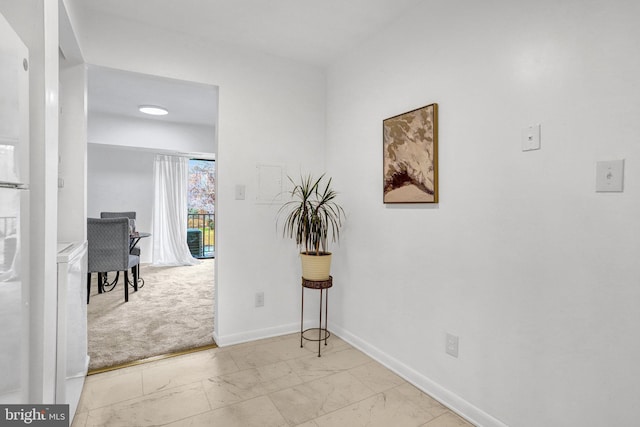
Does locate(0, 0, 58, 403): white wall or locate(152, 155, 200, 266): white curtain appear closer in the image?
locate(0, 0, 58, 403): white wall

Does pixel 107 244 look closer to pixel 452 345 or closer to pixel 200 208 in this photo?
pixel 200 208

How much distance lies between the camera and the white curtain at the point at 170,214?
6164mm

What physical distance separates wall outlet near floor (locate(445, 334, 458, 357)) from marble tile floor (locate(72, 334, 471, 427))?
31cm

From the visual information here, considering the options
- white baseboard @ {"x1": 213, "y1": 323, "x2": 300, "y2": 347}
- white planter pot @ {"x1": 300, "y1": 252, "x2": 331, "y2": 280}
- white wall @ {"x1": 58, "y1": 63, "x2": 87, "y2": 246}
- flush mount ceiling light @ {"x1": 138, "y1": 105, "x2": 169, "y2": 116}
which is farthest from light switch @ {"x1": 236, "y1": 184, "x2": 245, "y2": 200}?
flush mount ceiling light @ {"x1": 138, "y1": 105, "x2": 169, "y2": 116}

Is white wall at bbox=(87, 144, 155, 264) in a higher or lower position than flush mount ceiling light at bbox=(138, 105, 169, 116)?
lower

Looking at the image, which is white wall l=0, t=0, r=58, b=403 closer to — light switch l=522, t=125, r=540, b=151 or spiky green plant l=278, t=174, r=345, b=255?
spiky green plant l=278, t=174, r=345, b=255

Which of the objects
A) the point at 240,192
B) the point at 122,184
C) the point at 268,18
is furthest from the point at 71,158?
the point at 122,184

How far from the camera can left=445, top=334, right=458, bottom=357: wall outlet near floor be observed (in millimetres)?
1906

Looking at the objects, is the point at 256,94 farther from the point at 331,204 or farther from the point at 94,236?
the point at 94,236

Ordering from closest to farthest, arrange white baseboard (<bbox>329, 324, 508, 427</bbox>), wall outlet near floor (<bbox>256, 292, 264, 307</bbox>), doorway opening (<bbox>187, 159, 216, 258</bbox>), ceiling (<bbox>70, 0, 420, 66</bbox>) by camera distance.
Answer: white baseboard (<bbox>329, 324, 508, 427</bbox>), ceiling (<bbox>70, 0, 420, 66</bbox>), wall outlet near floor (<bbox>256, 292, 264, 307</bbox>), doorway opening (<bbox>187, 159, 216, 258</bbox>)

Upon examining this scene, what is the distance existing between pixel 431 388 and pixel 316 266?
110 centimetres

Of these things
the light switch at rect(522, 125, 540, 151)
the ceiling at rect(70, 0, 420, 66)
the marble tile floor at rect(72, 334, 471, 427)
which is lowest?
the marble tile floor at rect(72, 334, 471, 427)

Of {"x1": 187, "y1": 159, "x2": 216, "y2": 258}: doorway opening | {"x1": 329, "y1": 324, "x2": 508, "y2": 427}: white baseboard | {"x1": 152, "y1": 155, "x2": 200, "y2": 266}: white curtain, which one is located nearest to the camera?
{"x1": 329, "y1": 324, "x2": 508, "y2": 427}: white baseboard

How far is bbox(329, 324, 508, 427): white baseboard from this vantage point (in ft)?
5.74
